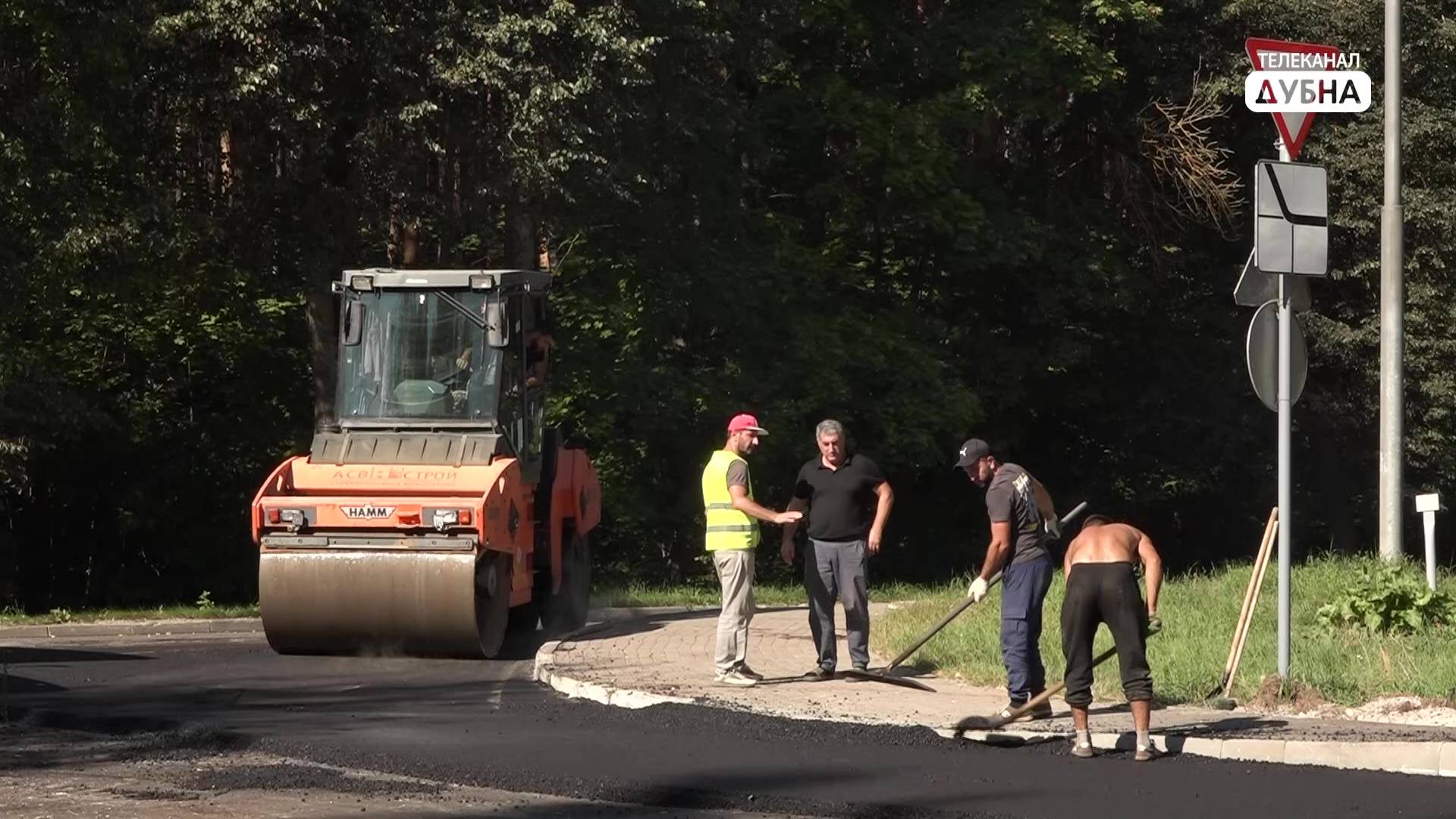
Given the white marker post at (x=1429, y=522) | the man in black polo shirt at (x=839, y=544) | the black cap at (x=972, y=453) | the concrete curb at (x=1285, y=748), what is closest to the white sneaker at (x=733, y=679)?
the man in black polo shirt at (x=839, y=544)

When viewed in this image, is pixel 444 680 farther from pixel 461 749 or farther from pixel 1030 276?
pixel 1030 276

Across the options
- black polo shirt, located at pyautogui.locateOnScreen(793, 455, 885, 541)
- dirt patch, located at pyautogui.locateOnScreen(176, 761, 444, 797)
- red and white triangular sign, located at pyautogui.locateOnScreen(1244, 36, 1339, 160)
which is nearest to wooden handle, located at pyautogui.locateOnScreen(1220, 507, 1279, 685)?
red and white triangular sign, located at pyautogui.locateOnScreen(1244, 36, 1339, 160)

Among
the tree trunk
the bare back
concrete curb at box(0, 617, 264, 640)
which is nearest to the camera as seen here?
the bare back

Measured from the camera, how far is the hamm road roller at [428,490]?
15984 millimetres

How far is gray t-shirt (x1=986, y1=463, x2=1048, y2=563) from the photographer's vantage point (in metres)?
12.5

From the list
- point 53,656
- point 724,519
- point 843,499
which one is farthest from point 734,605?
point 53,656

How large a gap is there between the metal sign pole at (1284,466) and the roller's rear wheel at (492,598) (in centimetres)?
601

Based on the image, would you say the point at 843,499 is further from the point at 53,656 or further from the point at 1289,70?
the point at 53,656

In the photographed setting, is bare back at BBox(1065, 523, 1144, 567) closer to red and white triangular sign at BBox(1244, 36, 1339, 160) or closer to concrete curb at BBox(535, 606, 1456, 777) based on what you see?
concrete curb at BBox(535, 606, 1456, 777)

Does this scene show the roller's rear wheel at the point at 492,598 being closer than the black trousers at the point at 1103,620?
No

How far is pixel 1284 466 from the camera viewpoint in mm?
13156

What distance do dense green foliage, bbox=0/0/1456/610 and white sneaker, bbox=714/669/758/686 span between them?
35.8 ft

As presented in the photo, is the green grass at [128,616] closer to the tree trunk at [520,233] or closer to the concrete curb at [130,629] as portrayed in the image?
the concrete curb at [130,629]

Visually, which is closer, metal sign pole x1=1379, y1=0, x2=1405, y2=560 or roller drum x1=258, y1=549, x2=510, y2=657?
metal sign pole x1=1379, y1=0, x2=1405, y2=560
